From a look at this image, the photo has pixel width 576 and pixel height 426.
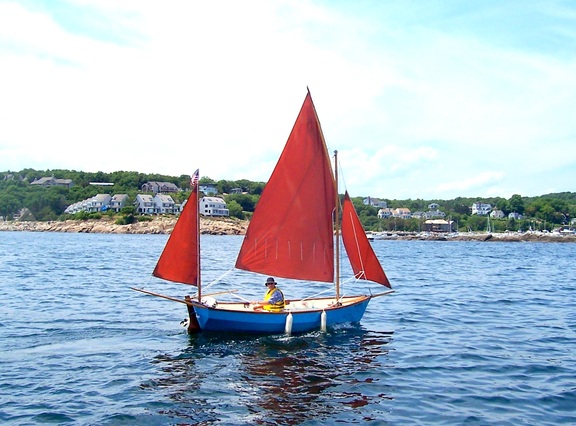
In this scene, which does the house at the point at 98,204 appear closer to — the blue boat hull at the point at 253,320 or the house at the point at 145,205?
the house at the point at 145,205

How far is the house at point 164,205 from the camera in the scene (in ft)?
→ 584

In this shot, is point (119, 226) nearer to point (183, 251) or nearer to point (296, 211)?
point (296, 211)

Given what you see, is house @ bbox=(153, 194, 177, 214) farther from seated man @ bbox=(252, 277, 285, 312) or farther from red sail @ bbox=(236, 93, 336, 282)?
seated man @ bbox=(252, 277, 285, 312)

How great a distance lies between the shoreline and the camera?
522 ft

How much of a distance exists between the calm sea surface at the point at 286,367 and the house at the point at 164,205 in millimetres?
147406

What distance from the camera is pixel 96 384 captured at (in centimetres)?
1588

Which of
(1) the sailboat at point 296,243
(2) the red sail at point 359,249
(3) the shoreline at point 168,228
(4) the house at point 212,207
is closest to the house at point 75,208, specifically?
(3) the shoreline at point 168,228

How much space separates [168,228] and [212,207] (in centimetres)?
2304

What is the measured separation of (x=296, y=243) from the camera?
934 inches

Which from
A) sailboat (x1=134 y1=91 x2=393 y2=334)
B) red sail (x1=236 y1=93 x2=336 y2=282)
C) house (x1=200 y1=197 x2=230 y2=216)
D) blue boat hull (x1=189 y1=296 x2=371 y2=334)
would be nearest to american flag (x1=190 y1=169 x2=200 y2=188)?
sailboat (x1=134 y1=91 x2=393 y2=334)

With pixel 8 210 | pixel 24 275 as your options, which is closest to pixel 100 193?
pixel 8 210

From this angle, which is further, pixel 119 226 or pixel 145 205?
pixel 145 205

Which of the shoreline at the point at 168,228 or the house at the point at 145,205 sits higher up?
the house at the point at 145,205

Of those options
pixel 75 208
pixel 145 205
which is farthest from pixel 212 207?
pixel 75 208
